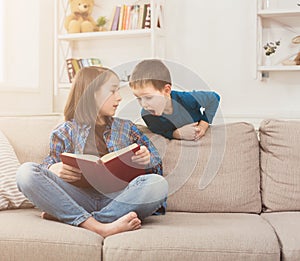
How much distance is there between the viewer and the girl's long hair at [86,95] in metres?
2.12

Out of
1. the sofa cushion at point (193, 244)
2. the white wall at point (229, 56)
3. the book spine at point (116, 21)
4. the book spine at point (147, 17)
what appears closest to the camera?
the sofa cushion at point (193, 244)

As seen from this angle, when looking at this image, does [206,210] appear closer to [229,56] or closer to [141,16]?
[229,56]

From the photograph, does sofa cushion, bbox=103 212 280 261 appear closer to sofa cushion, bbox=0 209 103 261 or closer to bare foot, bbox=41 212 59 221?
sofa cushion, bbox=0 209 103 261

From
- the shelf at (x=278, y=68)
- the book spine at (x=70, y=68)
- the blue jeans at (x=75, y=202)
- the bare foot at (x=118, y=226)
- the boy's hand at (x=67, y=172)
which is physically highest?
the book spine at (x=70, y=68)

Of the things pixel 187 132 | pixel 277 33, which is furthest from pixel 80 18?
pixel 187 132

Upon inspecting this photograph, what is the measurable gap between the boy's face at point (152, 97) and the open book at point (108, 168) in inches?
12.0

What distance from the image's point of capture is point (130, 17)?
3246 millimetres

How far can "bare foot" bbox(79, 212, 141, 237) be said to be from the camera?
5.73 ft

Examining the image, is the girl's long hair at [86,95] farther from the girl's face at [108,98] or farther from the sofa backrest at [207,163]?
the sofa backrest at [207,163]

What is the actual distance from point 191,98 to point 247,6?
1.09m

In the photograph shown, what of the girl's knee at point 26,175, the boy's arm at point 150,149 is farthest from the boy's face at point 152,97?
the girl's knee at point 26,175

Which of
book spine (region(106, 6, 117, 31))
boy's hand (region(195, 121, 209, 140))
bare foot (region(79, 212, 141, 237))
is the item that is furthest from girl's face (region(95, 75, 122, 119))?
book spine (region(106, 6, 117, 31))

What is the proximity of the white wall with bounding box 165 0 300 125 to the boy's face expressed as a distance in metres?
1.00

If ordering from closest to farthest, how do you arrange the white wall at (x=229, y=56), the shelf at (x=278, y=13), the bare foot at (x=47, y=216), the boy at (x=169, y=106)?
1. the bare foot at (x=47, y=216)
2. the boy at (x=169, y=106)
3. the shelf at (x=278, y=13)
4. the white wall at (x=229, y=56)
